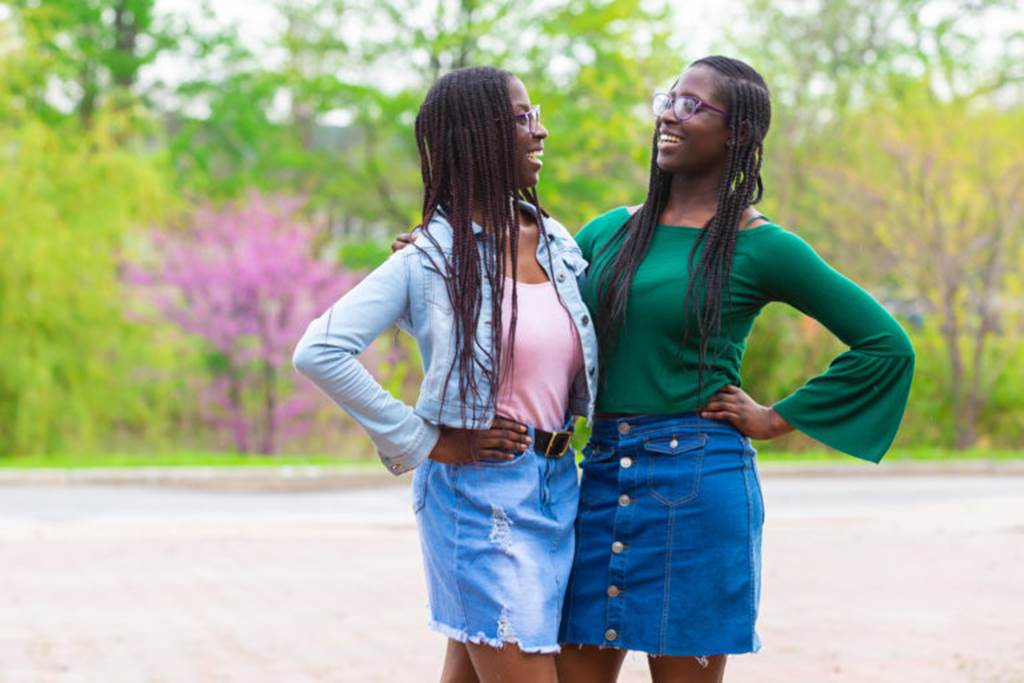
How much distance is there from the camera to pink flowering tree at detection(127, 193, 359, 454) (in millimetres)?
23984

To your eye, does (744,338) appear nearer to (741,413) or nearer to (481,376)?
(741,413)

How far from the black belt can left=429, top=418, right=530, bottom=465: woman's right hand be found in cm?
5

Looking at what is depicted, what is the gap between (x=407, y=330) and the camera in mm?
3236

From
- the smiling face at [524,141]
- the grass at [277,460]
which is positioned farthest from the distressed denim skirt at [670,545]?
the grass at [277,460]

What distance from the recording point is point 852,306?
3.36 m

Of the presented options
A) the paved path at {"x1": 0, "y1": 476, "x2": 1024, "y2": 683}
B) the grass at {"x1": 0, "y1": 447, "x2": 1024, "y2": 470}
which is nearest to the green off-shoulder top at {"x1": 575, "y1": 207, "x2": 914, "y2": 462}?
the paved path at {"x1": 0, "y1": 476, "x2": 1024, "y2": 683}

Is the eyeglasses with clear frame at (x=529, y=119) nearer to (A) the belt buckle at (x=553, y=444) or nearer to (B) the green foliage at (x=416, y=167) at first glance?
(A) the belt buckle at (x=553, y=444)

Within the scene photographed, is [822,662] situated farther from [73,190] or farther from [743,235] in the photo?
[73,190]

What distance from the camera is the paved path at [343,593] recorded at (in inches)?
258

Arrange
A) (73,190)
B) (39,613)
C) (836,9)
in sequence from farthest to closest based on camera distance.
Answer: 1. (836,9)
2. (73,190)
3. (39,613)

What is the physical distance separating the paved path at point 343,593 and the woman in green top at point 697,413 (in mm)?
2975

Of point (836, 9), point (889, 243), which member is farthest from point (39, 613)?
point (836, 9)

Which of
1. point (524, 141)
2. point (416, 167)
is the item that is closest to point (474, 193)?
point (524, 141)

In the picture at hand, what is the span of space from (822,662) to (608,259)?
3.63 metres
